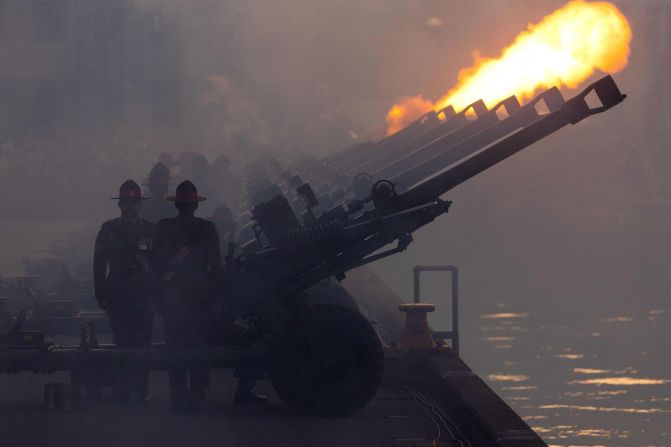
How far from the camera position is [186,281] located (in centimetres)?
1359

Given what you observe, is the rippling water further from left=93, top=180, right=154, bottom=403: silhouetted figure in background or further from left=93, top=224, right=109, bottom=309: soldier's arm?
left=93, top=224, right=109, bottom=309: soldier's arm

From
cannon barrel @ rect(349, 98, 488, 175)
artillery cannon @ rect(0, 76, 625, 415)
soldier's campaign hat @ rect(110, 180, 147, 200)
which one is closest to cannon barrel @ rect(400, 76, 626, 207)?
artillery cannon @ rect(0, 76, 625, 415)

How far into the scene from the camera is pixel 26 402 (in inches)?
581

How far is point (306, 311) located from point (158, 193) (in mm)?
5565

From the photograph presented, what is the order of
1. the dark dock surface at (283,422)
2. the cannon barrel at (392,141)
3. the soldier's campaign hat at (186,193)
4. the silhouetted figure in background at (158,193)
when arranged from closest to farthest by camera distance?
the dark dock surface at (283,422) < the soldier's campaign hat at (186,193) < the silhouetted figure in background at (158,193) < the cannon barrel at (392,141)

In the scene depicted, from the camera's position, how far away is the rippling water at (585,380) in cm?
12212

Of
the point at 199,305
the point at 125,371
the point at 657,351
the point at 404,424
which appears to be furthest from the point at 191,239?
the point at 657,351

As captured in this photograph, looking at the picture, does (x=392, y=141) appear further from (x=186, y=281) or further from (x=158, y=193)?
(x=186, y=281)

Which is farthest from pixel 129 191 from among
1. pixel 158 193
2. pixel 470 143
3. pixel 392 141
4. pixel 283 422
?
pixel 392 141

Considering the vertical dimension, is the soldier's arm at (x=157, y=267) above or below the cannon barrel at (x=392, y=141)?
below

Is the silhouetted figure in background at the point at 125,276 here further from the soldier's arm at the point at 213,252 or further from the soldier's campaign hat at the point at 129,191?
the soldier's arm at the point at 213,252

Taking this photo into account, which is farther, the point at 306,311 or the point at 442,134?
the point at 442,134

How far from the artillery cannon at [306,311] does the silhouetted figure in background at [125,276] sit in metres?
0.57

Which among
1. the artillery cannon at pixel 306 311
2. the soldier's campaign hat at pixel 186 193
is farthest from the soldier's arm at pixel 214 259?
the soldier's campaign hat at pixel 186 193
